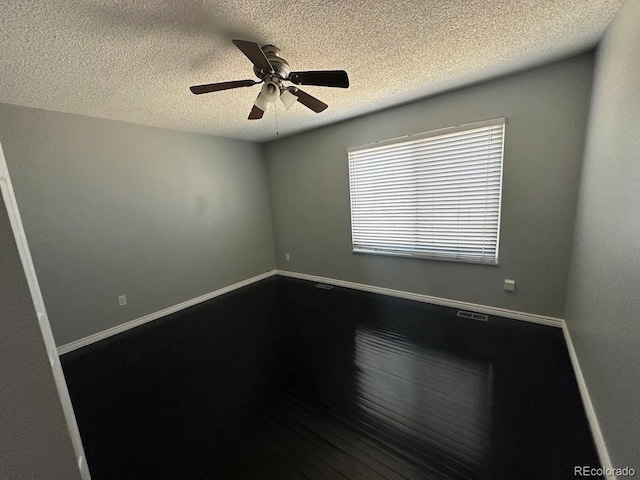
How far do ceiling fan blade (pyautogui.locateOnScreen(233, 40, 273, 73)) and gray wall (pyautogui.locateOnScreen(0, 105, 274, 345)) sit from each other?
7.84ft

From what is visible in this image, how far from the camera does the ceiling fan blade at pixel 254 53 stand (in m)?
1.30

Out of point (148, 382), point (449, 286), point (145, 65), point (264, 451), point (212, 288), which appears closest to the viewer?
point (264, 451)

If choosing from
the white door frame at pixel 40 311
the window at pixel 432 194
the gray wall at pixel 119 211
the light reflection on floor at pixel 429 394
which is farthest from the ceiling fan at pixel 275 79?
the light reflection on floor at pixel 429 394

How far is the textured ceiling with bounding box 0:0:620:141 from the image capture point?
4.43 feet

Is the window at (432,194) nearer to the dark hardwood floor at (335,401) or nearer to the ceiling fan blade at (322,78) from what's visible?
the dark hardwood floor at (335,401)

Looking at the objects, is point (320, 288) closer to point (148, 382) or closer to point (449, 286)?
point (449, 286)

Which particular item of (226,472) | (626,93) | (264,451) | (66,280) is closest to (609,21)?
(626,93)

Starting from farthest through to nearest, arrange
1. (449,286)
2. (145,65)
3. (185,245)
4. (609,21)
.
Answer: (185,245), (449,286), (145,65), (609,21)

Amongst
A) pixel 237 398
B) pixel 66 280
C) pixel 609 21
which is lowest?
pixel 237 398

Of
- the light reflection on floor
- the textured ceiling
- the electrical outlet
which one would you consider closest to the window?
the electrical outlet

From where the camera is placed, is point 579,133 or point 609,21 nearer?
point 609,21

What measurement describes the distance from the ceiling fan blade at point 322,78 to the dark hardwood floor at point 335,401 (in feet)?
7.09

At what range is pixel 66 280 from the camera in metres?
2.57

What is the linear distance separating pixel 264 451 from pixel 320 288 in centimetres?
261
